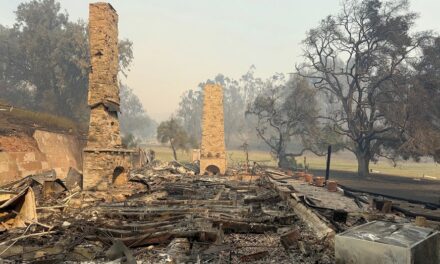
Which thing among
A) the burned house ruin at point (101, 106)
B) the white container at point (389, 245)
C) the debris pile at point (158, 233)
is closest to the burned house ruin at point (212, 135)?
the burned house ruin at point (101, 106)

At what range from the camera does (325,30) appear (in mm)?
36500

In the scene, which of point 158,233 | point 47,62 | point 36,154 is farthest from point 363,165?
point 47,62

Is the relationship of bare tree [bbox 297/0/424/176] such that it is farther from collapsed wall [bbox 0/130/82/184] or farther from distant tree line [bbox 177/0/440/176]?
collapsed wall [bbox 0/130/82/184]

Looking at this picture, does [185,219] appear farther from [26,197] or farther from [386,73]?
[386,73]

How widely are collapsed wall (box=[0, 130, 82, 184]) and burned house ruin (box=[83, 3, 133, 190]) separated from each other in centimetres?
647

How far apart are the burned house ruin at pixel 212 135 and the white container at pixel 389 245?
76.1 feet

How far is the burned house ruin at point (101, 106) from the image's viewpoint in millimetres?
14828

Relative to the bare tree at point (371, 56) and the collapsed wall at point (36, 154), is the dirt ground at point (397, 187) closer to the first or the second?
the bare tree at point (371, 56)

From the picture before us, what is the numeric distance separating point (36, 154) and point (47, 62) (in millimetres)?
26303

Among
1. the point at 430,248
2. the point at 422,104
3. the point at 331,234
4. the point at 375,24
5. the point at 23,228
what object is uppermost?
the point at 375,24

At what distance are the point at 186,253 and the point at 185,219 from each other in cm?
260

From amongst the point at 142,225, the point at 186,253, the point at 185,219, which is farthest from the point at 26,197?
the point at 186,253

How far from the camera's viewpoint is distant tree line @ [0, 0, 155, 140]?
41625 mm

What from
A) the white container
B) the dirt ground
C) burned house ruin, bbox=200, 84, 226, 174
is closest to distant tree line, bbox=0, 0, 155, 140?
burned house ruin, bbox=200, 84, 226, 174
